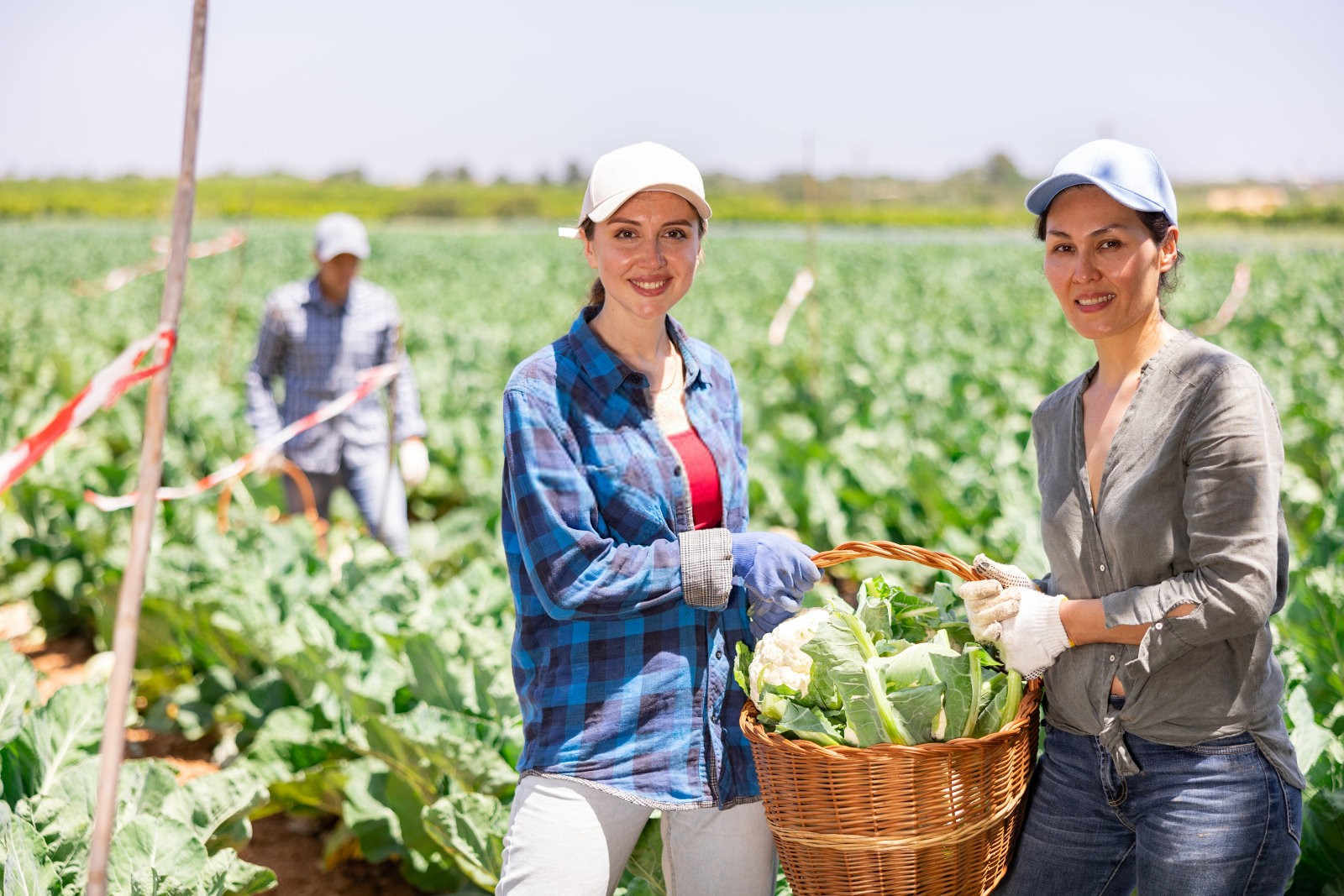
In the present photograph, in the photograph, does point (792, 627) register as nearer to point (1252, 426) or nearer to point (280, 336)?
point (1252, 426)

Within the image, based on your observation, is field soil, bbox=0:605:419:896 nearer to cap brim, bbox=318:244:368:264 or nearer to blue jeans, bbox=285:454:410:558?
blue jeans, bbox=285:454:410:558

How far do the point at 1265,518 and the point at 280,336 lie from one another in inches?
180

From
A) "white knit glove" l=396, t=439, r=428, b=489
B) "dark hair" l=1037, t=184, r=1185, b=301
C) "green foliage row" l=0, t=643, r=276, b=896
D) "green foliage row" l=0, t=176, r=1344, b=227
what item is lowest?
"green foliage row" l=0, t=643, r=276, b=896

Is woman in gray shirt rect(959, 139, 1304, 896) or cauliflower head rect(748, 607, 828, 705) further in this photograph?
cauliflower head rect(748, 607, 828, 705)

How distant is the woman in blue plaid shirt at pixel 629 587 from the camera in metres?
2.16

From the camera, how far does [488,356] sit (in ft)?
42.7

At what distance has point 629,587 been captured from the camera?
2119 mm

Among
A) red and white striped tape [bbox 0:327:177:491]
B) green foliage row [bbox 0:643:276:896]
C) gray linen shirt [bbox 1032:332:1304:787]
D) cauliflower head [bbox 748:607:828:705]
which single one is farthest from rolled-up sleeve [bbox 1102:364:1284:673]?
green foliage row [bbox 0:643:276:896]

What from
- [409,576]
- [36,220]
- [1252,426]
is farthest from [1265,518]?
[36,220]

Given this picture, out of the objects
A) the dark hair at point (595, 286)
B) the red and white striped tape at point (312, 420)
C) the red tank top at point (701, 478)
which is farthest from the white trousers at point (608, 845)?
the red and white striped tape at point (312, 420)

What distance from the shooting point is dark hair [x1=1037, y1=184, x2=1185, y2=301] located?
2.11 metres

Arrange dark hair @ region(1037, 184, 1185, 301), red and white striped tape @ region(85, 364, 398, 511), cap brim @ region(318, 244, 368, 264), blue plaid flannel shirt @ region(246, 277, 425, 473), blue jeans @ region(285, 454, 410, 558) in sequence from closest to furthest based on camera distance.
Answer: dark hair @ region(1037, 184, 1185, 301) < red and white striped tape @ region(85, 364, 398, 511) < cap brim @ region(318, 244, 368, 264) < blue plaid flannel shirt @ region(246, 277, 425, 473) < blue jeans @ region(285, 454, 410, 558)

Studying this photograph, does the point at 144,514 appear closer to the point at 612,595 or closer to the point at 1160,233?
the point at 612,595

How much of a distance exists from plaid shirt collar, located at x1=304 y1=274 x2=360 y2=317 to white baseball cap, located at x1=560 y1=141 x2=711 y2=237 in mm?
3435
